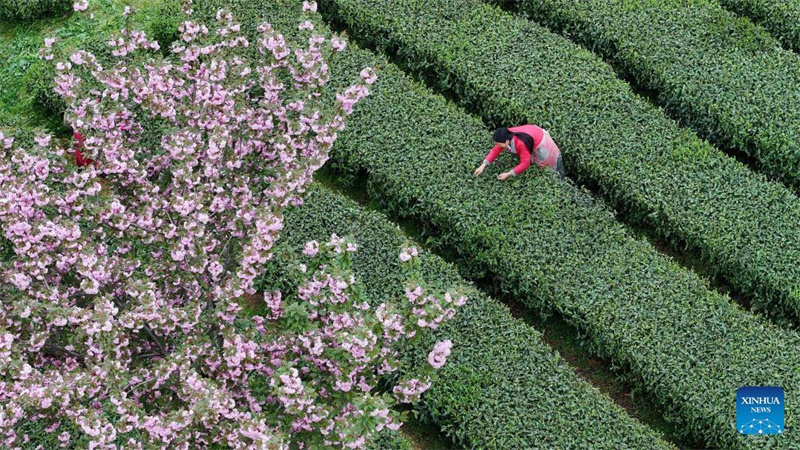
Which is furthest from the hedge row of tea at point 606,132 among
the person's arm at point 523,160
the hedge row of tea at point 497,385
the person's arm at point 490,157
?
the hedge row of tea at point 497,385

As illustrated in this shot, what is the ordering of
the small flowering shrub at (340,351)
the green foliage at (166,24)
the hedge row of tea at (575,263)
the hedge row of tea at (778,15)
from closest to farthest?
the small flowering shrub at (340,351) < the hedge row of tea at (575,263) < the green foliage at (166,24) < the hedge row of tea at (778,15)

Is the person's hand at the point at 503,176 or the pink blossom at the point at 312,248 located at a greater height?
the pink blossom at the point at 312,248

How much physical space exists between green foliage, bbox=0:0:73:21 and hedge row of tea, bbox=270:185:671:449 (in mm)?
6204

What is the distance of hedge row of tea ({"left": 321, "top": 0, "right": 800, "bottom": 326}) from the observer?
1155cm

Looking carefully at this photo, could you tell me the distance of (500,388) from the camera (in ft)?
32.9

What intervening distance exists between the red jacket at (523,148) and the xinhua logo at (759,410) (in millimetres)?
3480

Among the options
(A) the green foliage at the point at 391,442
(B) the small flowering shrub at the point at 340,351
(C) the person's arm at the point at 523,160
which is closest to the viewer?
(B) the small flowering shrub at the point at 340,351

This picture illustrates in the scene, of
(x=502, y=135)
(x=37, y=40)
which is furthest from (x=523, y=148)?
(x=37, y=40)

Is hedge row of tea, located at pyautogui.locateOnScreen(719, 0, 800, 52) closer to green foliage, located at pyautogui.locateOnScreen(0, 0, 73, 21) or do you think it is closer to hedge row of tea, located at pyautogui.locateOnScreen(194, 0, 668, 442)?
hedge row of tea, located at pyautogui.locateOnScreen(194, 0, 668, 442)

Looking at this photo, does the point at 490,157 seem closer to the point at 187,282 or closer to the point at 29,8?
the point at 187,282

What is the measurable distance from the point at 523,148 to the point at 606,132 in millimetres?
1628

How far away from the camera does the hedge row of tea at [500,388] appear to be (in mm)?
9766

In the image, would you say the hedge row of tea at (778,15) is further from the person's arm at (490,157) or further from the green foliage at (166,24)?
the green foliage at (166,24)

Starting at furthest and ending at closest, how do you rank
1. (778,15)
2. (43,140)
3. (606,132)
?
(778,15) → (606,132) → (43,140)
